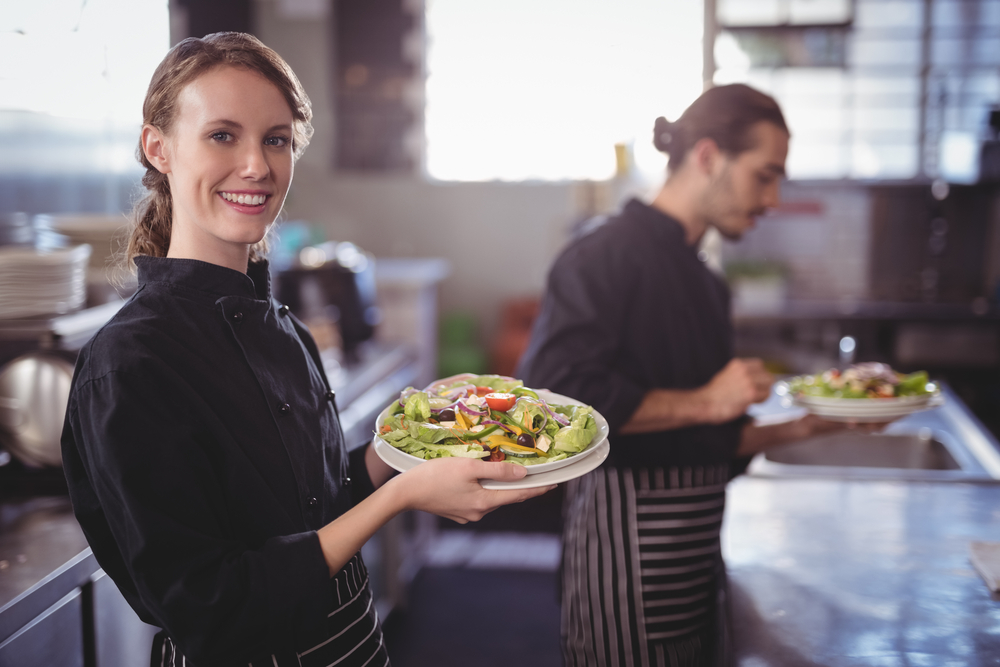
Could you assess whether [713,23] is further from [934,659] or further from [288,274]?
[934,659]

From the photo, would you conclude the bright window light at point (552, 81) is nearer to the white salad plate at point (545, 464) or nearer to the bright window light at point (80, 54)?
the bright window light at point (80, 54)

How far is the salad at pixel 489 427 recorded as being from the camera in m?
1.09

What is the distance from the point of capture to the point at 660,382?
1722 millimetres

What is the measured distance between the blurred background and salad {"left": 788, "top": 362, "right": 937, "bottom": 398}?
0.59 m

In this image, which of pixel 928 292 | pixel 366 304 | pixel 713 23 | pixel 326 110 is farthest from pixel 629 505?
pixel 326 110

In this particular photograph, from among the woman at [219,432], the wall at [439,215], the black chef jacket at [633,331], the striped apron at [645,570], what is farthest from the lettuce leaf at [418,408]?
the wall at [439,215]

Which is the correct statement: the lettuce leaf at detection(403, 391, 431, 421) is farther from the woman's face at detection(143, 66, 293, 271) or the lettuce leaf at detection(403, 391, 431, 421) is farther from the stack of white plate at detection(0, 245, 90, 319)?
the stack of white plate at detection(0, 245, 90, 319)

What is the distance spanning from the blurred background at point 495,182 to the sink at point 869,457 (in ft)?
Result: 0.93

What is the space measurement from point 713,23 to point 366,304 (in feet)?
6.10

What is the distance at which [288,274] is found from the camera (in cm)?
302

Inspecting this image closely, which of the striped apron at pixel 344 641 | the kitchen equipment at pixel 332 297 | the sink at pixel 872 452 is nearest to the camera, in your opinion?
the striped apron at pixel 344 641

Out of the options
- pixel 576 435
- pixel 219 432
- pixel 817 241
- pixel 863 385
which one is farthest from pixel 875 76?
pixel 219 432

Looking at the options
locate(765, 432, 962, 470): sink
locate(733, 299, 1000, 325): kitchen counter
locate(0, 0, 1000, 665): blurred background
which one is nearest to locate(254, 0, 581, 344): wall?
locate(0, 0, 1000, 665): blurred background

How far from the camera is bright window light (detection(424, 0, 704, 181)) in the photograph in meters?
5.45
